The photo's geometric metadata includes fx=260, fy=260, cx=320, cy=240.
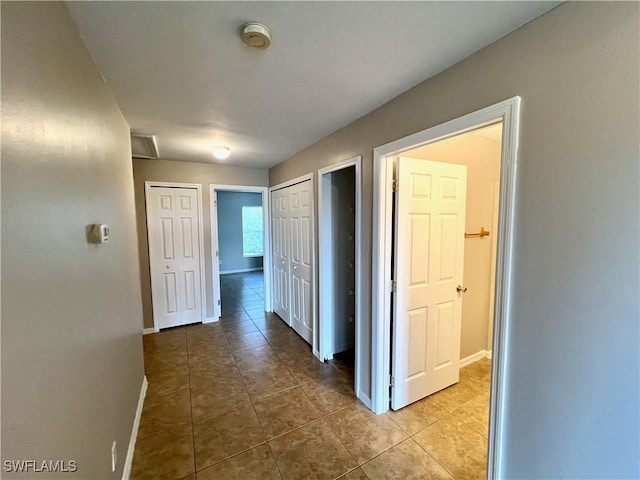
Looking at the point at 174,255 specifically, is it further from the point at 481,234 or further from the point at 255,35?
the point at 481,234

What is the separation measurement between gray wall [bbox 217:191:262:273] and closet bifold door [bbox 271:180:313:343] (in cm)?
399

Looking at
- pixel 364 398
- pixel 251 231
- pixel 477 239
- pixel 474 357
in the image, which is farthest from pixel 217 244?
pixel 251 231

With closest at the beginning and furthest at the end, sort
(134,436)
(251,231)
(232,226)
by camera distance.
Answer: (134,436) < (232,226) < (251,231)

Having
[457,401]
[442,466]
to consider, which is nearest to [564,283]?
[442,466]

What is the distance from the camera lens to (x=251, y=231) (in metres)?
8.06

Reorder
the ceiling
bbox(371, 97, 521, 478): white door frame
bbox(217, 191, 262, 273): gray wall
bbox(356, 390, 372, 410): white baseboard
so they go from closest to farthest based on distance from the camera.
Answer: the ceiling, bbox(371, 97, 521, 478): white door frame, bbox(356, 390, 372, 410): white baseboard, bbox(217, 191, 262, 273): gray wall

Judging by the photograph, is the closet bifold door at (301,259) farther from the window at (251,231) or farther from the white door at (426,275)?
the window at (251,231)

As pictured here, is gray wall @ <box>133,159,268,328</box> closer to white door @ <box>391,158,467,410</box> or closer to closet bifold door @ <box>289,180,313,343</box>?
closet bifold door @ <box>289,180,313,343</box>

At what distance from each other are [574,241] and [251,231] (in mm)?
7734

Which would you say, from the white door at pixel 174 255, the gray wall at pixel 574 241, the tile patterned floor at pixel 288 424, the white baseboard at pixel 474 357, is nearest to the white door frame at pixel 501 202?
the gray wall at pixel 574 241

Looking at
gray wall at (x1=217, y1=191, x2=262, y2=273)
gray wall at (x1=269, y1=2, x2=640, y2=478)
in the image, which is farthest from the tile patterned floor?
gray wall at (x1=217, y1=191, x2=262, y2=273)

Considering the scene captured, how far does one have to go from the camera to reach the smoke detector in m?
1.07

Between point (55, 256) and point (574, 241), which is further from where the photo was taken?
point (574, 241)

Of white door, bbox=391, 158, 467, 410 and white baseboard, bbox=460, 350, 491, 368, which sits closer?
white door, bbox=391, 158, 467, 410
